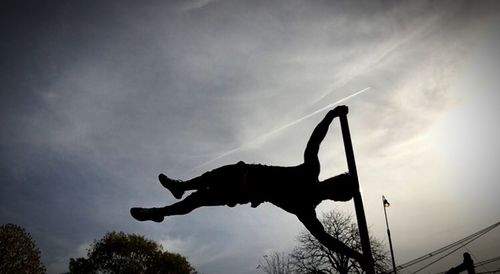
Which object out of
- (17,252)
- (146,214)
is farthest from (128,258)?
(146,214)

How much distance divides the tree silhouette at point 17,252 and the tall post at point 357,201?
28761 mm

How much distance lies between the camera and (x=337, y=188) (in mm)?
4238

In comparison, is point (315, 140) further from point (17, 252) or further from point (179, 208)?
point (17, 252)

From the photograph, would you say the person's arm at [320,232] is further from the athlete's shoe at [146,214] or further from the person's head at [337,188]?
the athlete's shoe at [146,214]

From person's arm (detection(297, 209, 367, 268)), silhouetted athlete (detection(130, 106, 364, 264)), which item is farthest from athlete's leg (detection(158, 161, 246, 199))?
person's arm (detection(297, 209, 367, 268))

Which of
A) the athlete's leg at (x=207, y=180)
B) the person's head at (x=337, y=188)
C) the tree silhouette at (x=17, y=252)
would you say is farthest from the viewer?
the tree silhouette at (x=17, y=252)

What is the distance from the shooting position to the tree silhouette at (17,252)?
74.1ft

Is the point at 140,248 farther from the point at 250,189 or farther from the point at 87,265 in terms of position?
the point at 250,189

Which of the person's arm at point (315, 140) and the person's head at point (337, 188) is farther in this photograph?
the person's arm at point (315, 140)

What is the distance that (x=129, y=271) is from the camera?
101ft

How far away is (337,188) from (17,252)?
29.5 metres

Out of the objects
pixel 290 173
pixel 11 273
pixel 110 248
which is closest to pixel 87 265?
pixel 110 248

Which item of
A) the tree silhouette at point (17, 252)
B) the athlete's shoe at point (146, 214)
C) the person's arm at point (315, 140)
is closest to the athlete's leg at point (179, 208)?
the athlete's shoe at point (146, 214)

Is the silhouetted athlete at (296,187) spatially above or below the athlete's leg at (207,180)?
below
